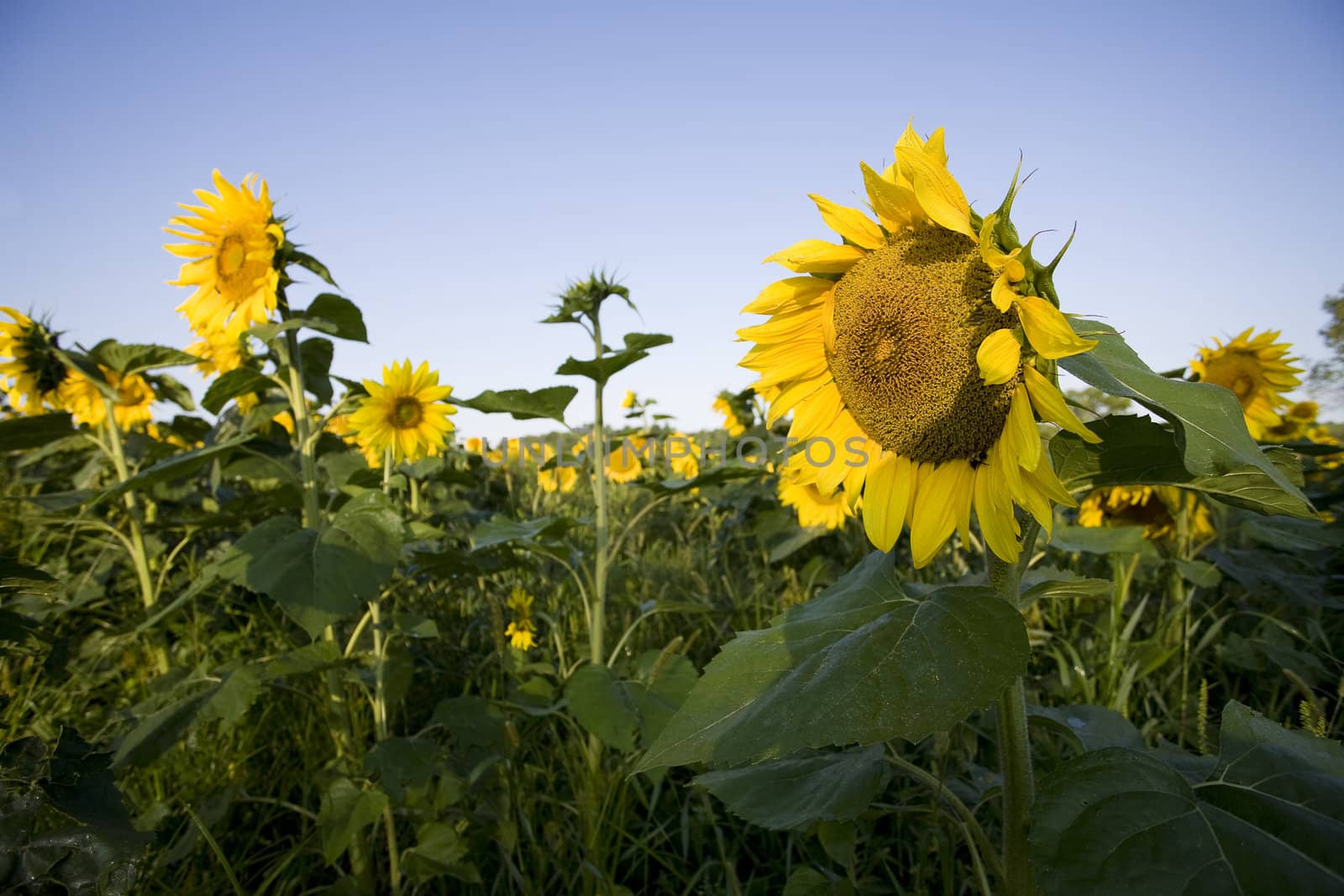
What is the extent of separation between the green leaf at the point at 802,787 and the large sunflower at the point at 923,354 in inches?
13.4

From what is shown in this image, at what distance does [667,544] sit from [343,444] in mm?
1928

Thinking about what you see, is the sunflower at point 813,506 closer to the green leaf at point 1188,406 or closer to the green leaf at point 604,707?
the green leaf at point 604,707

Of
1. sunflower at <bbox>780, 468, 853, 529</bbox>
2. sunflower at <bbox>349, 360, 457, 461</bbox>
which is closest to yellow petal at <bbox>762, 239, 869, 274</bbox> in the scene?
sunflower at <bbox>349, 360, 457, 461</bbox>

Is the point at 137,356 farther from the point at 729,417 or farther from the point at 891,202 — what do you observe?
the point at 729,417

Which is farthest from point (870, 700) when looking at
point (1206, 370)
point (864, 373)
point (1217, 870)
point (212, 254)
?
point (1206, 370)

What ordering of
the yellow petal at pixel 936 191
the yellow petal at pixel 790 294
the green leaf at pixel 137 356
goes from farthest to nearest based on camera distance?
the green leaf at pixel 137 356
the yellow petal at pixel 790 294
the yellow petal at pixel 936 191

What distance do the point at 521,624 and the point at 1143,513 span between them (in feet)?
8.03

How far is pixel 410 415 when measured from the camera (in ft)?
8.73

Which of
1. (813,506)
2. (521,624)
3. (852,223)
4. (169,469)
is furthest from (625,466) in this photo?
(852,223)

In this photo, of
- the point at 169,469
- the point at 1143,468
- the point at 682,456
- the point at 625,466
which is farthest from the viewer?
the point at 625,466

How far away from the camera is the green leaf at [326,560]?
1.58m

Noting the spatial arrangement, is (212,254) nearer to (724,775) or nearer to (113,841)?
(113,841)

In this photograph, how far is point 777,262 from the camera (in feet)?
3.89

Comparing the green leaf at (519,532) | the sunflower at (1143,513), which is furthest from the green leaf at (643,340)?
the sunflower at (1143,513)
